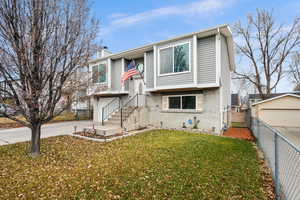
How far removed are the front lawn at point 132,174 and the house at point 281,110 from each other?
28.5ft

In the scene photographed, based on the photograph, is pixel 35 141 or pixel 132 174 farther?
pixel 35 141

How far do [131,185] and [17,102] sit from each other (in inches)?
165

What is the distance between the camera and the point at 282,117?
39.0 ft

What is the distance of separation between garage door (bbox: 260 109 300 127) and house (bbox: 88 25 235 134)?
477 cm

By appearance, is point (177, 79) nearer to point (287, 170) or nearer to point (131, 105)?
point (131, 105)

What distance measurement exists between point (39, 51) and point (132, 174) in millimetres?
4458

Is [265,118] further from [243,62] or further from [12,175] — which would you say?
[12,175]

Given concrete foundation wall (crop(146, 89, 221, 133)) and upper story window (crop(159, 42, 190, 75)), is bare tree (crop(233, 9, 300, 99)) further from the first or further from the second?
upper story window (crop(159, 42, 190, 75))

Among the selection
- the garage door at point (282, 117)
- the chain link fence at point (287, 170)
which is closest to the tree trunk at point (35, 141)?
the chain link fence at point (287, 170)

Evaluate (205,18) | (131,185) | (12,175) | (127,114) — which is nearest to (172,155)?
(131,185)

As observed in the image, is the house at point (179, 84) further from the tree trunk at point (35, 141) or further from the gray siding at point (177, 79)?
the tree trunk at point (35, 141)

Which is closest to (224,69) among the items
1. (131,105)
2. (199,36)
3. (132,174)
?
(199,36)

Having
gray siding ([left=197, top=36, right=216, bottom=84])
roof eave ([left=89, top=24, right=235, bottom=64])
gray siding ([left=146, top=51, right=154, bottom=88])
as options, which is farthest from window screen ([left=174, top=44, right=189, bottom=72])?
gray siding ([left=146, top=51, right=154, bottom=88])

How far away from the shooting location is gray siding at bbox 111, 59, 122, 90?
1290cm
